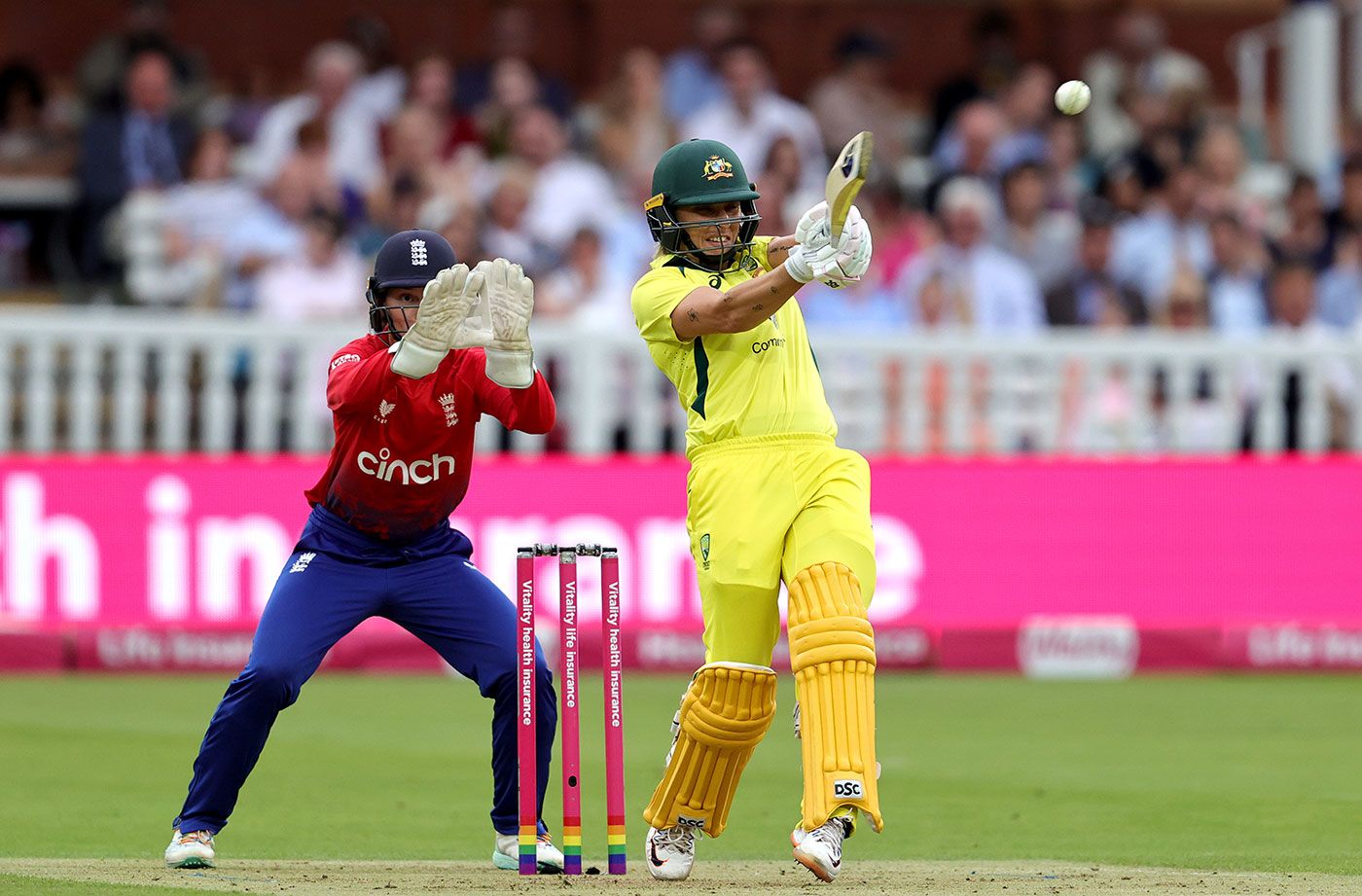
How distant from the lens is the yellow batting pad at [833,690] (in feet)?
21.5

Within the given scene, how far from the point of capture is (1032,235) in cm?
1595

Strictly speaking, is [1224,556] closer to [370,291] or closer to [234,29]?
[370,291]

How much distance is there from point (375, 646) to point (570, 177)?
13.0 feet

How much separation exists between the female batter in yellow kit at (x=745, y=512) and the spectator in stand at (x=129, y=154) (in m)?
9.11

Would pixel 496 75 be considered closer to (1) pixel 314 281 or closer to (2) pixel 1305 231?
(1) pixel 314 281

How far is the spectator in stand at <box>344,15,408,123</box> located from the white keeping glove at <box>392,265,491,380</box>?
995 centimetres

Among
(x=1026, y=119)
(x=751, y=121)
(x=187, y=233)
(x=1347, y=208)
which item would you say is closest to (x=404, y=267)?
(x=187, y=233)

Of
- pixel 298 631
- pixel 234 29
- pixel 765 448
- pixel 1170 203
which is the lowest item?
pixel 298 631

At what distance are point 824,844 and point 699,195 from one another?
193 cm

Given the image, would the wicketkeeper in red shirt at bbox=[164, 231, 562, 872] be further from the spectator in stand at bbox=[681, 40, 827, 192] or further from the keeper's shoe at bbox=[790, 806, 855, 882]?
the spectator in stand at bbox=[681, 40, 827, 192]

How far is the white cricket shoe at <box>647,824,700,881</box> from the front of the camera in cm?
686

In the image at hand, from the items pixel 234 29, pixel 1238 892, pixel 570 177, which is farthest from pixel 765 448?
pixel 234 29

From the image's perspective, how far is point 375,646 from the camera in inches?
529

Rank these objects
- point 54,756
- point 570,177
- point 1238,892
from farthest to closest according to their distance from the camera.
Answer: point 570,177 < point 54,756 < point 1238,892
